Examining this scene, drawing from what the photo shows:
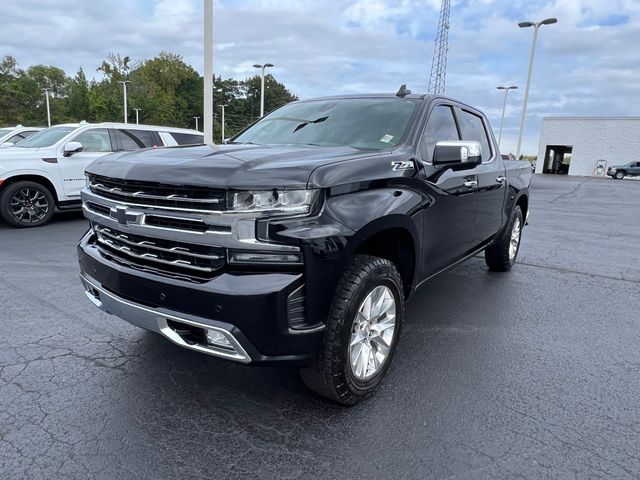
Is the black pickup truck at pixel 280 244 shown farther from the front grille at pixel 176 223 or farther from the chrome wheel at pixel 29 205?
the chrome wheel at pixel 29 205

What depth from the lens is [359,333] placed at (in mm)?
2697

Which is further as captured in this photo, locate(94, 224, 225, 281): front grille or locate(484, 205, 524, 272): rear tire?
locate(484, 205, 524, 272): rear tire

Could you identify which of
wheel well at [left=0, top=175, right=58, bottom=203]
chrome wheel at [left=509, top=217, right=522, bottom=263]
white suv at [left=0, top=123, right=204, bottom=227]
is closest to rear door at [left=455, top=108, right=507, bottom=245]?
chrome wheel at [left=509, top=217, right=522, bottom=263]

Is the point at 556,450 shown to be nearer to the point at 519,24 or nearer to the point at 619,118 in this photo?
the point at 519,24

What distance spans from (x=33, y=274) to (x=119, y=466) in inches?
153

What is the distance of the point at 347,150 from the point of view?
2996mm

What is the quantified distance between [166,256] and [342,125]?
1.82m

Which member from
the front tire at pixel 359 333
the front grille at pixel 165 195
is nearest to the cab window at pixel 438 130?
the front tire at pixel 359 333

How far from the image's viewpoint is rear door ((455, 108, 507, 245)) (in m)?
4.30

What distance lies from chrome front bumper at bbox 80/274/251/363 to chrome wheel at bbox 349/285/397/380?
0.68 m

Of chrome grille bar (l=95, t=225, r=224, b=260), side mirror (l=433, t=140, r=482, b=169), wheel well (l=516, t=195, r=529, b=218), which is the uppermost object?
side mirror (l=433, t=140, r=482, b=169)

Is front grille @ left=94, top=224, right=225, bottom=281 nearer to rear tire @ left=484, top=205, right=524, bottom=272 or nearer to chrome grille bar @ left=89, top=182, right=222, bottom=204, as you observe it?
chrome grille bar @ left=89, top=182, right=222, bottom=204

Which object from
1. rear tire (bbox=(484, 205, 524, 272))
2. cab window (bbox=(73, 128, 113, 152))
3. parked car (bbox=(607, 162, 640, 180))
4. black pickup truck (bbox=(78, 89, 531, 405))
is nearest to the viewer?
black pickup truck (bbox=(78, 89, 531, 405))

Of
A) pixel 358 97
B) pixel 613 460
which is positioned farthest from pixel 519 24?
pixel 613 460
